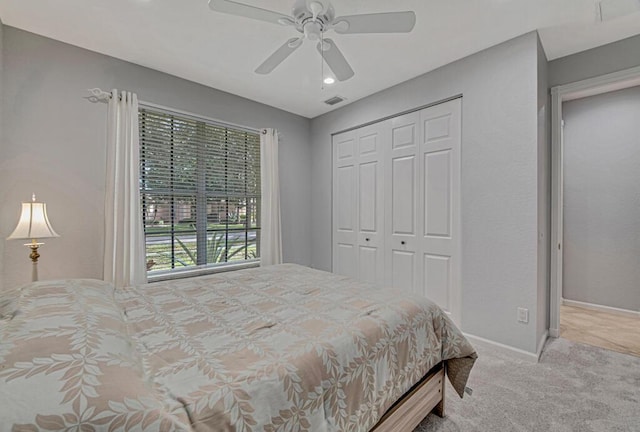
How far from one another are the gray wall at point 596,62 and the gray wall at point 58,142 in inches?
155

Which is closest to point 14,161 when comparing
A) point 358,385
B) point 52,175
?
point 52,175

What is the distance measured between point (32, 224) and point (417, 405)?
2.75 meters

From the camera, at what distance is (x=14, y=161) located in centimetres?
231

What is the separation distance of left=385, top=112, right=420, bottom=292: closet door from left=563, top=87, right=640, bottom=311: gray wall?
2222 millimetres

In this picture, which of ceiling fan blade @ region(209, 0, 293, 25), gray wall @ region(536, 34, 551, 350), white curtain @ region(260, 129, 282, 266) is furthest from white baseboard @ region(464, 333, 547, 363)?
ceiling fan blade @ region(209, 0, 293, 25)

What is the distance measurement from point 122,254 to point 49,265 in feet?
1.73

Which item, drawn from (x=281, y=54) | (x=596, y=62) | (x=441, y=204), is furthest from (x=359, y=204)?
(x=596, y=62)

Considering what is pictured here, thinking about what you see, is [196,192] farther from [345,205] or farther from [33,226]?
[345,205]

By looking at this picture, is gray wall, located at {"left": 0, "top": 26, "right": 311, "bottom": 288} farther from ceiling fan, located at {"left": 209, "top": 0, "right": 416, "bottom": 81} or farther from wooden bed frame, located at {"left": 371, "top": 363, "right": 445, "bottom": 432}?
wooden bed frame, located at {"left": 371, "top": 363, "right": 445, "bottom": 432}

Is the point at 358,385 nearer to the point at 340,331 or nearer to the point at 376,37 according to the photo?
the point at 340,331

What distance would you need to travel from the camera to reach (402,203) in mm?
3311

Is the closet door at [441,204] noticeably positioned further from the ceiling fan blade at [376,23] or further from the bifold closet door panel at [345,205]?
the ceiling fan blade at [376,23]

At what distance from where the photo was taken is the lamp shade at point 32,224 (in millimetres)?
1990

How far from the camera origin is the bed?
65 cm
